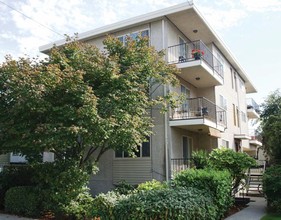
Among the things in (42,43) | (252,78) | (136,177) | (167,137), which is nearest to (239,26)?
(167,137)

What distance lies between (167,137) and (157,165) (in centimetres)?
158

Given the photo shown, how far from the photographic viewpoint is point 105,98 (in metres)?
12.0

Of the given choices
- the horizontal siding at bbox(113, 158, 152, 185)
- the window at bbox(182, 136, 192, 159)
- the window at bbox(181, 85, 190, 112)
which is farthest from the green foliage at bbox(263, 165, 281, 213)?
the window at bbox(181, 85, 190, 112)

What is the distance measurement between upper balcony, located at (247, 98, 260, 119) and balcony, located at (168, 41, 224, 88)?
15.3 metres

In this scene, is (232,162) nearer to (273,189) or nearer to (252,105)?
(273,189)

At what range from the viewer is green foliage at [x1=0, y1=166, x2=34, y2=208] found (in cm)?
1505

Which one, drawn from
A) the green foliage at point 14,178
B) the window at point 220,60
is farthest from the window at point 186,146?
the green foliage at point 14,178

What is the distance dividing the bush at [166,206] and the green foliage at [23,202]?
5.12 m

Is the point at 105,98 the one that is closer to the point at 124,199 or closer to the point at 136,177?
the point at 124,199

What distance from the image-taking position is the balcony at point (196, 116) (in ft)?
50.3

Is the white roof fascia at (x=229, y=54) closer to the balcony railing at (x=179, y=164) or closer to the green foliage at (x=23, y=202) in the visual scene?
the balcony railing at (x=179, y=164)

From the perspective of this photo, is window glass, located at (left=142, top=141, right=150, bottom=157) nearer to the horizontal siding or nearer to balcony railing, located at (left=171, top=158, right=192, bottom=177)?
the horizontal siding

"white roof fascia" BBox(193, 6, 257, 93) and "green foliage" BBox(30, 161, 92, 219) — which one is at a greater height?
"white roof fascia" BBox(193, 6, 257, 93)

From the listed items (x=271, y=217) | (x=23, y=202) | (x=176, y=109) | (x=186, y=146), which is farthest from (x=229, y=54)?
(x=23, y=202)
